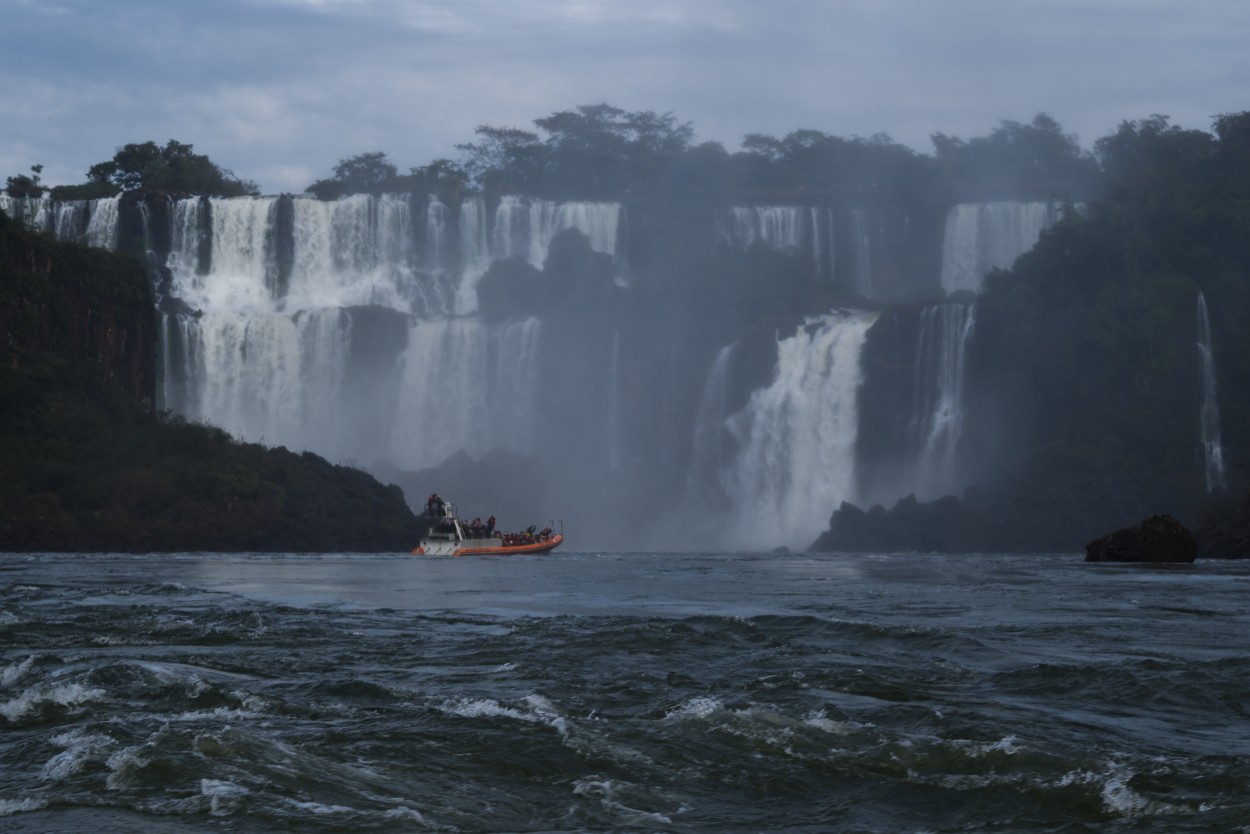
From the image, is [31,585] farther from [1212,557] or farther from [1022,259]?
[1022,259]

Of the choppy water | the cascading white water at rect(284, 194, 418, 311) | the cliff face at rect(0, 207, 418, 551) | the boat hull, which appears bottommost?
the choppy water

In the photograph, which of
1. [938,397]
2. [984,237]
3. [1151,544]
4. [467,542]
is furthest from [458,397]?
[1151,544]

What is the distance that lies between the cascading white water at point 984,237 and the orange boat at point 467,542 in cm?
5713

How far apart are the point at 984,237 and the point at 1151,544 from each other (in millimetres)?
74036

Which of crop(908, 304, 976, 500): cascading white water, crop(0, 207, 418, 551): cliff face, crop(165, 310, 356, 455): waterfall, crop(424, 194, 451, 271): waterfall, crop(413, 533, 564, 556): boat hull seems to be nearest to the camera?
crop(413, 533, 564, 556): boat hull

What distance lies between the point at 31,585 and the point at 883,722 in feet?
84.9

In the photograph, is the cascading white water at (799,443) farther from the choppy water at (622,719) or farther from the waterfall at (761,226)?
the choppy water at (622,719)

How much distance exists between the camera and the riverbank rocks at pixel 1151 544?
57906 millimetres

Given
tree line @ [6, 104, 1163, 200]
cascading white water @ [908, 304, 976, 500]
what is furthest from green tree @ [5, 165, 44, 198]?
cascading white water @ [908, 304, 976, 500]

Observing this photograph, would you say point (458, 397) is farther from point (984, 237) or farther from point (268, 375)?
point (984, 237)

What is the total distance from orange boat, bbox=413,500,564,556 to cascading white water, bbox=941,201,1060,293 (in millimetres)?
57135

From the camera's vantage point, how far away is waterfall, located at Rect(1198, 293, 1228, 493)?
93.3 metres

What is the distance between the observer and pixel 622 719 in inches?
617

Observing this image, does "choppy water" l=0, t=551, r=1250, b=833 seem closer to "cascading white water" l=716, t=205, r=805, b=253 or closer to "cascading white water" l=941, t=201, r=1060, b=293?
"cascading white water" l=941, t=201, r=1060, b=293
